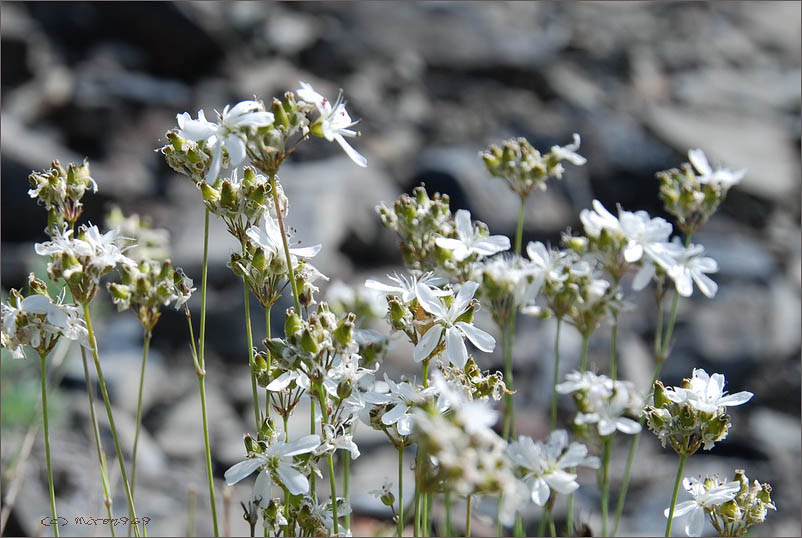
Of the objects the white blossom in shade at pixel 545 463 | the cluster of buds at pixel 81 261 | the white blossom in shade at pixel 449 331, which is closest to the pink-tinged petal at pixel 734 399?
the white blossom in shade at pixel 545 463

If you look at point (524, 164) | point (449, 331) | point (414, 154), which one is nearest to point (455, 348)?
point (449, 331)

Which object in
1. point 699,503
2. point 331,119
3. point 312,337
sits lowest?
point 699,503

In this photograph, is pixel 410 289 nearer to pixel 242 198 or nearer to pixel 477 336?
pixel 477 336

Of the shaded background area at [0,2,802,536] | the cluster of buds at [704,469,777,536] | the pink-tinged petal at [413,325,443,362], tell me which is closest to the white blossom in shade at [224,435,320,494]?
the pink-tinged petal at [413,325,443,362]

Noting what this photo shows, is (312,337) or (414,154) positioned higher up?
(312,337)

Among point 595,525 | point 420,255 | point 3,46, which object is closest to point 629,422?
point 420,255

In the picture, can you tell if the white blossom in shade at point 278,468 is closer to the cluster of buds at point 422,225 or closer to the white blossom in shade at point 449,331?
the white blossom in shade at point 449,331

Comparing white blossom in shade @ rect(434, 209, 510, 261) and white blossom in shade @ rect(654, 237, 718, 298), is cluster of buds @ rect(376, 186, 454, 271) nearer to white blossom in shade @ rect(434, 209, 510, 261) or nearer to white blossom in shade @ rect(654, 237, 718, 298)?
white blossom in shade @ rect(434, 209, 510, 261)
